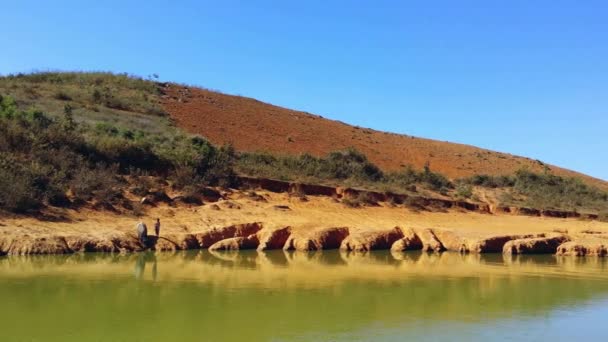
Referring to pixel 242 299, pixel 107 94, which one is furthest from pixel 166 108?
pixel 242 299

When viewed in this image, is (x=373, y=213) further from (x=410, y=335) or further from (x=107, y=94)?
(x=107, y=94)

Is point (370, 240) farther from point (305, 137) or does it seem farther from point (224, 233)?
point (305, 137)

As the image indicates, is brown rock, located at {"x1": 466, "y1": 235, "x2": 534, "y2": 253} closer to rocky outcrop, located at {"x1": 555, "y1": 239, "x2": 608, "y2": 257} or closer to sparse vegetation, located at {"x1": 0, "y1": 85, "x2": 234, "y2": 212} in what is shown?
rocky outcrop, located at {"x1": 555, "y1": 239, "x2": 608, "y2": 257}

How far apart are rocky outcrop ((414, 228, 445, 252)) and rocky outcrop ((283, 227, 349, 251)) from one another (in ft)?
8.50

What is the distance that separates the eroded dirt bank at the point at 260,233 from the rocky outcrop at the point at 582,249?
31 mm

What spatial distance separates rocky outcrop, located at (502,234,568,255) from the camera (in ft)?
62.3

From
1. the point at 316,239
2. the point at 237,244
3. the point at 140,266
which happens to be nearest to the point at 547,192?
the point at 316,239

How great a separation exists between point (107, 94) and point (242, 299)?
33.2 m

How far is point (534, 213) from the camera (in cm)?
2964

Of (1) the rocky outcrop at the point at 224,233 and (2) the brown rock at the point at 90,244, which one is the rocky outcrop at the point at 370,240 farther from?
(2) the brown rock at the point at 90,244

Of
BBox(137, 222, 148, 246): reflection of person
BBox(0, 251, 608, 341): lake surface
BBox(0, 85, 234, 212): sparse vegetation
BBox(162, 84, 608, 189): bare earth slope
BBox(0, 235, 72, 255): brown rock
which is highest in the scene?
BBox(162, 84, 608, 189): bare earth slope

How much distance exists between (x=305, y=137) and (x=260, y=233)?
82.9 feet

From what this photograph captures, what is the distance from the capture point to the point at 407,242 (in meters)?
19.2

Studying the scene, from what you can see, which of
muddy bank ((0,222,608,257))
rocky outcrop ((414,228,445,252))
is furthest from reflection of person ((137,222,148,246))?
rocky outcrop ((414,228,445,252))
